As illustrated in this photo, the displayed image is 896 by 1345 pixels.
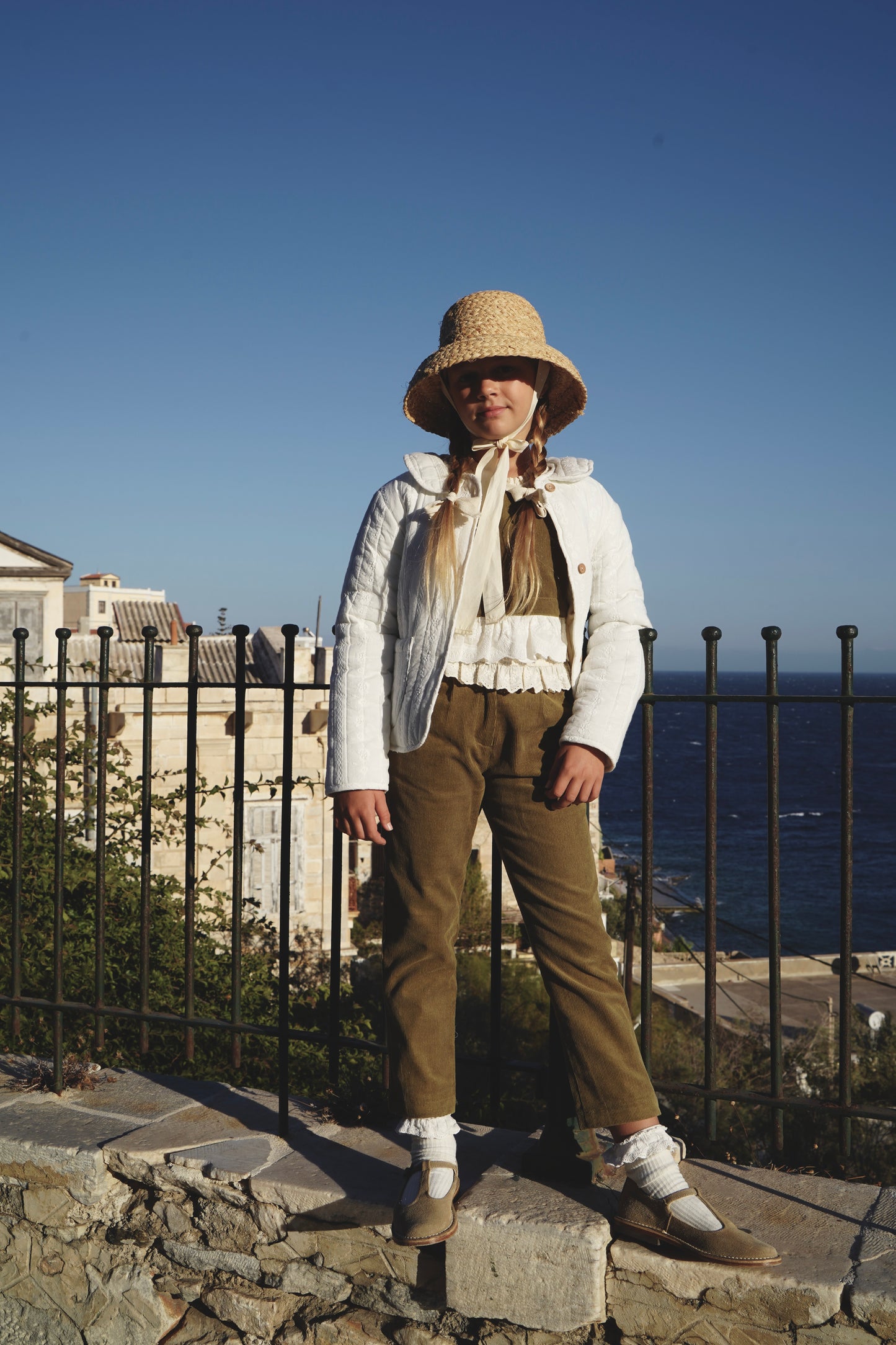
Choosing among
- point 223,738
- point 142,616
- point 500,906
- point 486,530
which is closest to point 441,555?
point 486,530

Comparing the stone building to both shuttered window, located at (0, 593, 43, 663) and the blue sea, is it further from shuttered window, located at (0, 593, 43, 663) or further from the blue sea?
the blue sea

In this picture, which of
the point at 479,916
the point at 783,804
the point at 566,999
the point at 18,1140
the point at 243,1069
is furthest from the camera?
the point at 783,804

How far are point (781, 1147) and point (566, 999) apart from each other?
89 cm

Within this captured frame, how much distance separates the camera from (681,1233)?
2.16 metres

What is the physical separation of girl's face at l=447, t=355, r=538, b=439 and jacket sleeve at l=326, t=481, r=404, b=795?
0.86 ft

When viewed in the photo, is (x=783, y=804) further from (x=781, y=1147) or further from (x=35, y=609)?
(x=781, y=1147)

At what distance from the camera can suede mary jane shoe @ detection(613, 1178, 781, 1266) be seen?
2109 millimetres

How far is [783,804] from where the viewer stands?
223ft

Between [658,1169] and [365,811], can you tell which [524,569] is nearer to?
[365,811]

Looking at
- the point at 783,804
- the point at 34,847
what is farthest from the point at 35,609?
the point at 783,804

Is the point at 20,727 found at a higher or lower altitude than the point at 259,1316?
higher

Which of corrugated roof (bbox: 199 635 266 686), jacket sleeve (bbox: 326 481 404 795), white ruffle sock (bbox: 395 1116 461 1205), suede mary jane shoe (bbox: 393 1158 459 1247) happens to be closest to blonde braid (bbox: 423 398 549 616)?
jacket sleeve (bbox: 326 481 404 795)

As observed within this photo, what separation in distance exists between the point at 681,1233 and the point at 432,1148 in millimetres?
580

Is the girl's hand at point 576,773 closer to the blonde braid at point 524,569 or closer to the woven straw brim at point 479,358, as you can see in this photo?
the blonde braid at point 524,569
